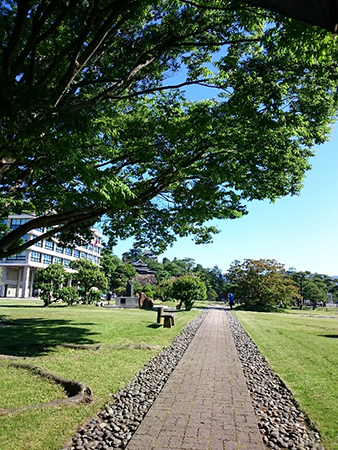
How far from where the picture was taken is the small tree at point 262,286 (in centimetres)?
3803

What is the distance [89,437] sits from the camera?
3.84 meters

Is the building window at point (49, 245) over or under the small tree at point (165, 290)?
over

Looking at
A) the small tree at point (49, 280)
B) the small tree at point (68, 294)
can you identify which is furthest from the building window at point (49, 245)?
the small tree at point (49, 280)

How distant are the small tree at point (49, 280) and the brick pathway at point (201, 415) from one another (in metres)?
23.4

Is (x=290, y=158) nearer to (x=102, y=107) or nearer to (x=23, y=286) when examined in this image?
(x=102, y=107)

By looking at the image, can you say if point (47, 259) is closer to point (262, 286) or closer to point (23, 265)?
point (23, 265)

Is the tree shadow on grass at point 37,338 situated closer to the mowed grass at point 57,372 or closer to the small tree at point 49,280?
the mowed grass at point 57,372

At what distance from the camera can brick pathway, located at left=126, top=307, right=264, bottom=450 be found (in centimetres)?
371

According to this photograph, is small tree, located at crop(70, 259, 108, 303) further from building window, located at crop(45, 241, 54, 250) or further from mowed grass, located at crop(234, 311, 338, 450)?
building window, located at crop(45, 241, 54, 250)

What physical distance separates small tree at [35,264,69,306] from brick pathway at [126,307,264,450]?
2342cm

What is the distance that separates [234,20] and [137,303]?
1241 inches

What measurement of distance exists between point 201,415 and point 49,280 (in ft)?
88.5

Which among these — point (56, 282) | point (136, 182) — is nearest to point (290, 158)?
point (136, 182)

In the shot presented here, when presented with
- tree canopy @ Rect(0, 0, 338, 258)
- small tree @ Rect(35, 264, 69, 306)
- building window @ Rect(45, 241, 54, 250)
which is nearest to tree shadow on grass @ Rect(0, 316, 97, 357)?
tree canopy @ Rect(0, 0, 338, 258)
